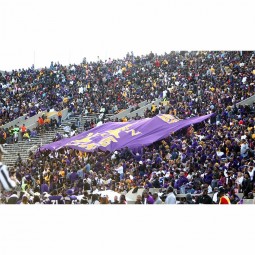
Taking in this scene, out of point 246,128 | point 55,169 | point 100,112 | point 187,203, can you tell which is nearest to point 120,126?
point 100,112

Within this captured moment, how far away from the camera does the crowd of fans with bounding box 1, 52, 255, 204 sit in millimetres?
9266

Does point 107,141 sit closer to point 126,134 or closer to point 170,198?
point 126,134

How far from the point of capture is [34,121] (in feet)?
36.5

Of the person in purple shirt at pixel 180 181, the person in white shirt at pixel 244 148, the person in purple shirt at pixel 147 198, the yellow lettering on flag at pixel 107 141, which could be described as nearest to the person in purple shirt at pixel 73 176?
the yellow lettering on flag at pixel 107 141

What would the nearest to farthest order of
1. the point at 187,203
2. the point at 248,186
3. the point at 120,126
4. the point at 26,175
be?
1. the point at 187,203
2. the point at 248,186
3. the point at 26,175
4. the point at 120,126

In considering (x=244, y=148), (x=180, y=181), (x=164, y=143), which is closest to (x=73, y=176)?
(x=164, y=143)

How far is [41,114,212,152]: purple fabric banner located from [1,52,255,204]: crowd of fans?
119 mm

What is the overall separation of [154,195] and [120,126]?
217 centimetres

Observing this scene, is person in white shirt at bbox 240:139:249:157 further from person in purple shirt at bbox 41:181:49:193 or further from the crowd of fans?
person in purple shirt at bbox 41:181:49:193

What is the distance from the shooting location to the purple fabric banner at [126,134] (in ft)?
34.5

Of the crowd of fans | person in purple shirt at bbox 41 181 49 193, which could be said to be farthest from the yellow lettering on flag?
person in purple shirt at bbox 41 181 49 193

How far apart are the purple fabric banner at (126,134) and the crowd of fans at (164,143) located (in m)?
0.12

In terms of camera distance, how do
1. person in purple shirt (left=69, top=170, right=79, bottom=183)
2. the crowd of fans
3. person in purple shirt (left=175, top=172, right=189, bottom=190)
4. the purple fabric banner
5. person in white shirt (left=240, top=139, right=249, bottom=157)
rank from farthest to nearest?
1. the purple fabric banner
2. person in purple shirt (left=69, top=170, right=79, bottom=183)
3. person in white shirt (left=240, top=139, right=249, bottom=157)
4. person in purple shirt (left=175, top=172, right=189, bottom=190)
5. the crowd of fans

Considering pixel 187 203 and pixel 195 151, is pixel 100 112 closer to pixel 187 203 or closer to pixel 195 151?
pixel 195 151
